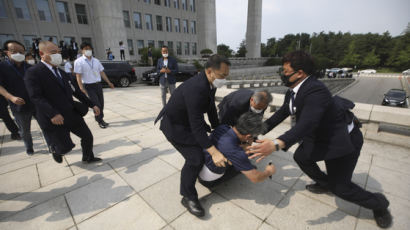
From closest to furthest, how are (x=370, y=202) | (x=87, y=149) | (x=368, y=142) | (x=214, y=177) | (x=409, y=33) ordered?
(x=370, y=202) < (x=214, y=177) < (x=87, y=149) < (x=368, y=142) < (x=409, y=33)

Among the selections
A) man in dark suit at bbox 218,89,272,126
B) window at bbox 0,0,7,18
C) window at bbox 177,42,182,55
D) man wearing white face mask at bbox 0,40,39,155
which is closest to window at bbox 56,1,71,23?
window at bbox 0,0,7,18

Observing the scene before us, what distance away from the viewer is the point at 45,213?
2.25m

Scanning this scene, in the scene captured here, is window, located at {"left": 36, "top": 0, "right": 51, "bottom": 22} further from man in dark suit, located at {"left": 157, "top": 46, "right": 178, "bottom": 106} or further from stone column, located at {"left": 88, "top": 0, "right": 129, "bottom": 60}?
man in dark suit, located at {"left": 157, "top": 46, "right": 178, "bottom": 106}

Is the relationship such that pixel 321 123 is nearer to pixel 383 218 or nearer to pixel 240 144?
pixel 240 144

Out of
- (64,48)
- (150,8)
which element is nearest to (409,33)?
(150,8)

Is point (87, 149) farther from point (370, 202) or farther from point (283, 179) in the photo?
point (370, 202)

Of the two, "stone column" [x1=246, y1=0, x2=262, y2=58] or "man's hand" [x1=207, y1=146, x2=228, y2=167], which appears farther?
"stone column" [x1=246, y1=0, x2=262, y2=58]

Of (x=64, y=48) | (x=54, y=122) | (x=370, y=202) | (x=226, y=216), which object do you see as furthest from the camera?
(x=64, y=48)

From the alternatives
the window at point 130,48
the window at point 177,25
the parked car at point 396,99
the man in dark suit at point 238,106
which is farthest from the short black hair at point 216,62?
the window at point 177,25

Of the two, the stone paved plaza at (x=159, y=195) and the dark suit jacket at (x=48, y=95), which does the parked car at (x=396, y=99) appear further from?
the dark suit jacket at (x=48, y=95)

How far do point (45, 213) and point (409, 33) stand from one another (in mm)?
96816

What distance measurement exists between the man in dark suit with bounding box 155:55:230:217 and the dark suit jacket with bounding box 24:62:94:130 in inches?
68.9

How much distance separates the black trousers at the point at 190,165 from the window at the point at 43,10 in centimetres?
2764

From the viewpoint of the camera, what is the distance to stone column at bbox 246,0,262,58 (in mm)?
33906
